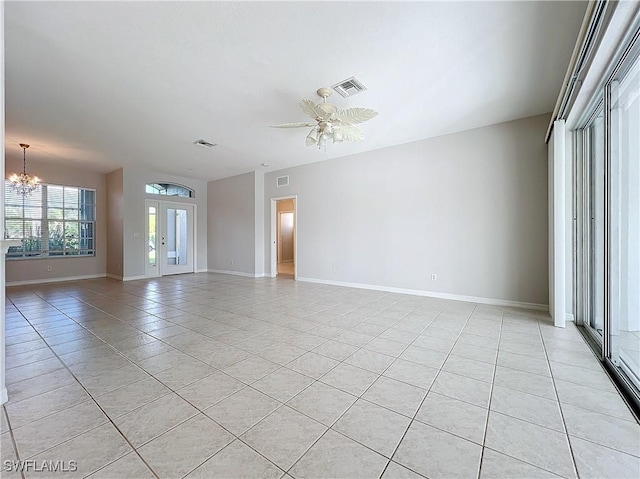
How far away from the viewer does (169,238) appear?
7.97 m

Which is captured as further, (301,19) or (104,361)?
(104,361)

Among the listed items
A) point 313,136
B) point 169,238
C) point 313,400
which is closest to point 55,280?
point 169,238

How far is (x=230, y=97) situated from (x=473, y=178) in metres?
3.91

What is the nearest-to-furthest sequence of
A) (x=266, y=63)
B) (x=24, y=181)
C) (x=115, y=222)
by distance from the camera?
(x=266, y=63) < (x=24, y=181) < (x=115, y=222)

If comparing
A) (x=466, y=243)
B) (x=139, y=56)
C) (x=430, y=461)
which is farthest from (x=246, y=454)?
(x=466, y=243)

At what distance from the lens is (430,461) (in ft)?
4.44

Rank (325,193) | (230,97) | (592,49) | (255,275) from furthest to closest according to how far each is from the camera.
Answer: (255,275)
(325,193)
(230,97)
(592,49)

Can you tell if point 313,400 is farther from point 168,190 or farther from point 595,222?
point 168,190

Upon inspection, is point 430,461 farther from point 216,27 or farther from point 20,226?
point 20,226

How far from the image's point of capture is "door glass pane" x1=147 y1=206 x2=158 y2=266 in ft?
24.7

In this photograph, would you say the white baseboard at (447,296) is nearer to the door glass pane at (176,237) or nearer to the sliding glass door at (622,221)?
the sliding glass door at (622,221)

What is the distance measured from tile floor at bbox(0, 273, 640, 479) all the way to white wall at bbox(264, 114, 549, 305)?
1.07 metres

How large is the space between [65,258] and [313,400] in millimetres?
8417

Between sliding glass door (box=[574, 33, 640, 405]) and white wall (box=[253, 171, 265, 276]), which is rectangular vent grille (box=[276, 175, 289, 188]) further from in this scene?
sliding glass door (box=[574, 33, 640, 405])
